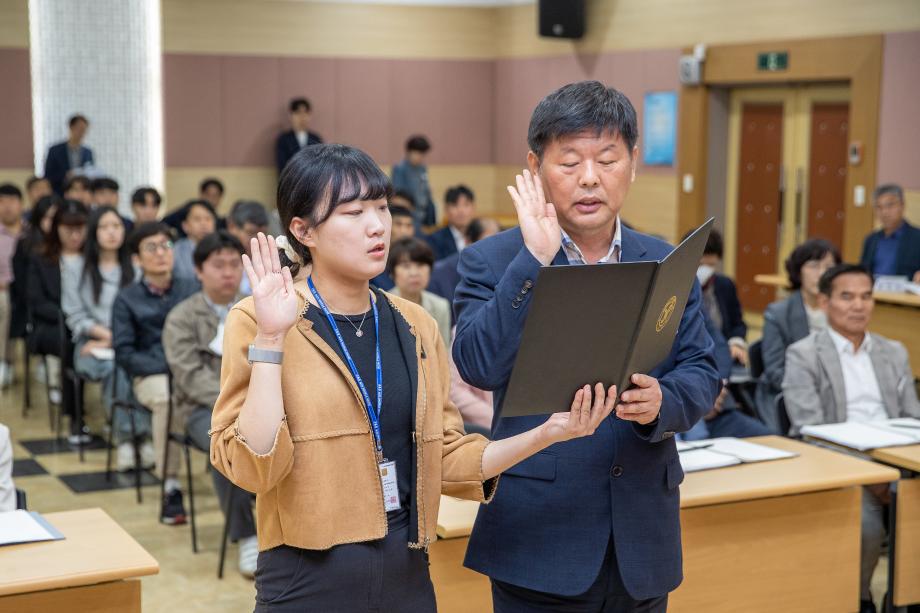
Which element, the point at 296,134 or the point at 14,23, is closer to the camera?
the point at 14,23

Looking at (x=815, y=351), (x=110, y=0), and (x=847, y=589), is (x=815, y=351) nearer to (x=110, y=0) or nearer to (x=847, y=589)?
(x=847, y=589)

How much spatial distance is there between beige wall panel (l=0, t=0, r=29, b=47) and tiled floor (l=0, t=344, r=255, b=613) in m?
5.94

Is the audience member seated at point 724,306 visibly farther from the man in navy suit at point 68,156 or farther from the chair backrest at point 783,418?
the man in navy suit at point 68,156

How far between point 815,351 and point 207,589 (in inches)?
98.3

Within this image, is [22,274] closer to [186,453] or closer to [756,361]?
[186,453]

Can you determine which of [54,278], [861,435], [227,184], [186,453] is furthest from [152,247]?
[227,184]

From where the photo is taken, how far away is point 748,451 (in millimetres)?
3705

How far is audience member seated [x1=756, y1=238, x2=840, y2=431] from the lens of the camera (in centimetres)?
545

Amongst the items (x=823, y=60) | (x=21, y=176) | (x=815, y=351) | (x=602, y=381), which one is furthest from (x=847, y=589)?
(x=21, y=176)

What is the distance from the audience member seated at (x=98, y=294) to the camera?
6059 mm

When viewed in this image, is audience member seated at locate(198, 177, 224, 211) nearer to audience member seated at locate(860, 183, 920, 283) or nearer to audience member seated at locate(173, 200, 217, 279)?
audience member seated at locate(173, 200, 217, 279)

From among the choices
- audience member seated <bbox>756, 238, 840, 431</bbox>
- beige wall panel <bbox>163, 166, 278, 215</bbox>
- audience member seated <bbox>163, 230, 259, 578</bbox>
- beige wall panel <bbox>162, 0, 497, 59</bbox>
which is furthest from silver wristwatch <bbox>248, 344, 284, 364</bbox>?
beige wall panel <bbox>162, 0, 497, 59</bbox>

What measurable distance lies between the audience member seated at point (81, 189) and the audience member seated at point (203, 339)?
15.7ft

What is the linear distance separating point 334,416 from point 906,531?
2.52 m
